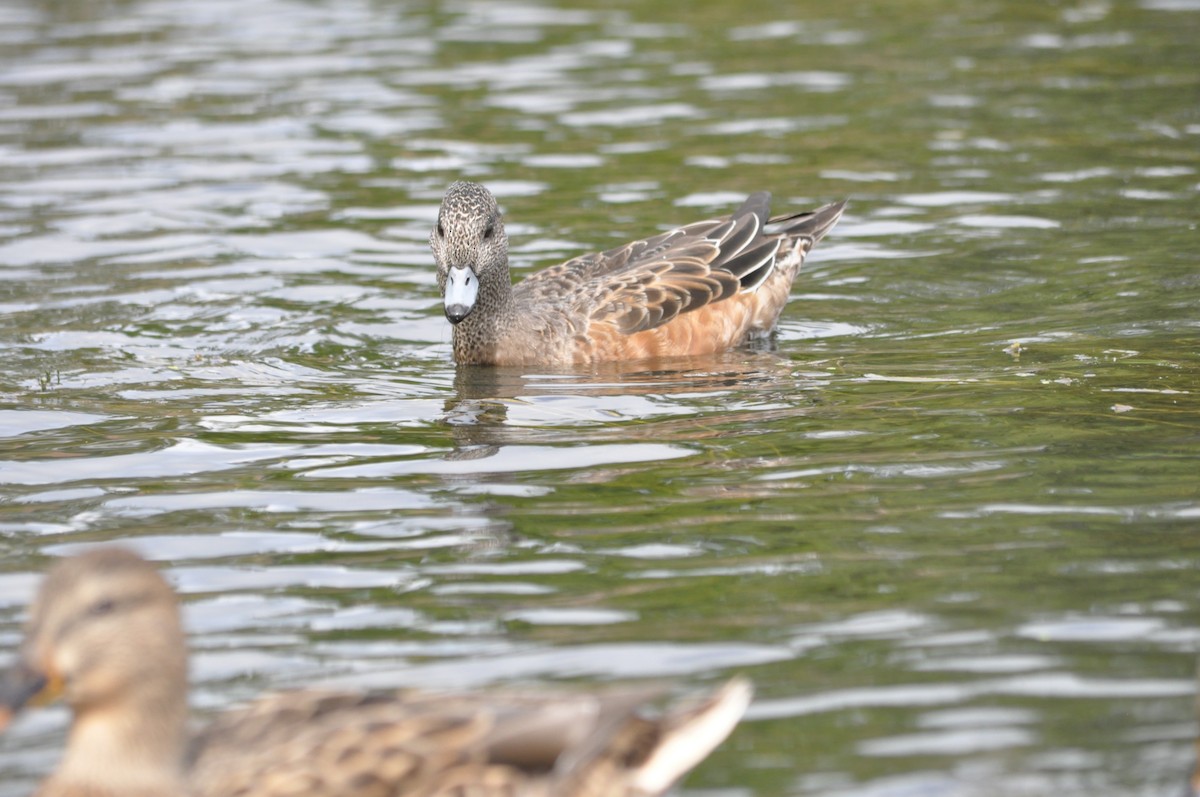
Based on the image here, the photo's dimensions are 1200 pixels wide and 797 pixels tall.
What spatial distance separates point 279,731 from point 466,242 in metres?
5.74

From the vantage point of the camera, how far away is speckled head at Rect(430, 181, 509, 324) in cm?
985

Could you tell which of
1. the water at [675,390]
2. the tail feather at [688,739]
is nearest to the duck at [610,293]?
the water at [675,390]

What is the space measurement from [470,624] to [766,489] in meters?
1.75

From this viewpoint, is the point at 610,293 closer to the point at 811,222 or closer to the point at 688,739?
the point at 811,222

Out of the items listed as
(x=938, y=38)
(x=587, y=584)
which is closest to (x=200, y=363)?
(x=587, y=584)

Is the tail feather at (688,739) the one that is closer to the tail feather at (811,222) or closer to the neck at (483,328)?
the neck at (483,328)

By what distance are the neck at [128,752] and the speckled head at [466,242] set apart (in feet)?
17.4

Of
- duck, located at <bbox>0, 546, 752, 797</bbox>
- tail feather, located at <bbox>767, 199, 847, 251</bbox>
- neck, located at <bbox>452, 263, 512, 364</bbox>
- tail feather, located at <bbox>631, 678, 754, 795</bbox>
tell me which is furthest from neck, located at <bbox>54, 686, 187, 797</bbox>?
tail feather, located at <bbox>767, 199, 847, 251</bbox>

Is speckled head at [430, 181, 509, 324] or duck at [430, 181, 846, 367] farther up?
speckled head at [430, 181, 509, 324]

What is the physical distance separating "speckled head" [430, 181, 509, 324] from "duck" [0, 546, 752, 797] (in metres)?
5.25

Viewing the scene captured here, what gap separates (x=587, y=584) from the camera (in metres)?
6.31

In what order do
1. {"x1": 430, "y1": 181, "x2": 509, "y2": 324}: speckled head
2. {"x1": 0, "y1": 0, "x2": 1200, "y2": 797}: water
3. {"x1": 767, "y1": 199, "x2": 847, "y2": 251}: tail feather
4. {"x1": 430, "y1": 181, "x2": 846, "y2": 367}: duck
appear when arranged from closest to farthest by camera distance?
{"x1": 0, "y1": 0, "x2": 1200, "y2": 797}: water
{"x1": 430, "y1": 181, "x2": 509, "y2": 324}: speckled head
{"x1": 430, "y1": 181, "x2": 846, "y2": 367}: duck
{"x1": 767, "y1": 199, "x2": 847, "y2": 251}: tail feather

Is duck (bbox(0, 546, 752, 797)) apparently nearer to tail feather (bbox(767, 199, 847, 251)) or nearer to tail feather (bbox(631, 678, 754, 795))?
tail feather (bbox(631, 678, 754, 795))

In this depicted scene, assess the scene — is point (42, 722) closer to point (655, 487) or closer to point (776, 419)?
point (655, 487)
